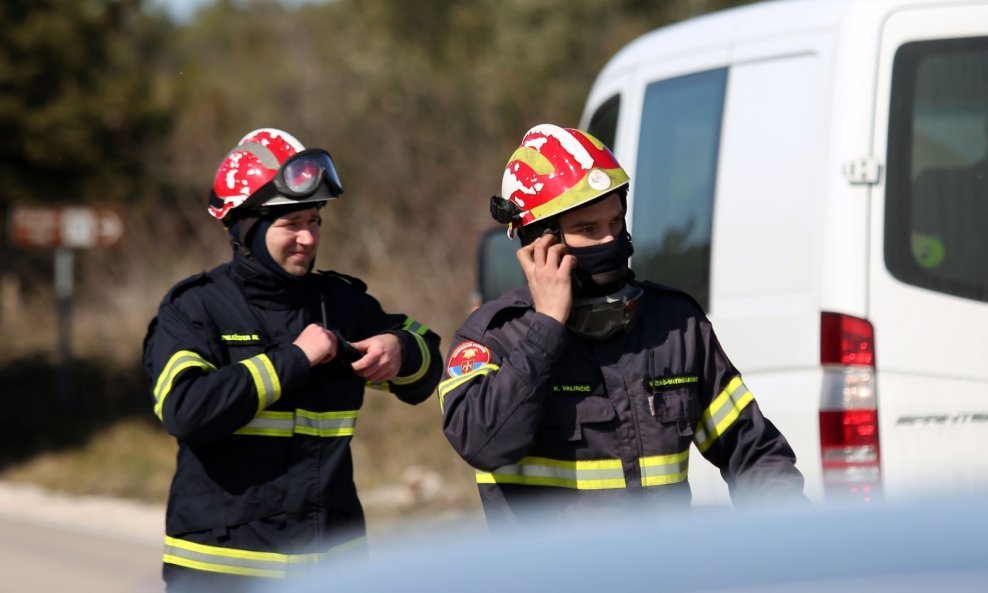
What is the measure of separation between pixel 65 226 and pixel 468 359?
1270 centimetres

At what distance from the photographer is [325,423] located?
3.96 meters

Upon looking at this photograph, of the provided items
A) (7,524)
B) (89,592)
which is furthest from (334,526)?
(7,524)

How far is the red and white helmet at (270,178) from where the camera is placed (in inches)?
157

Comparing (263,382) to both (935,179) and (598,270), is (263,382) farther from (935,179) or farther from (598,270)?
(935,179)

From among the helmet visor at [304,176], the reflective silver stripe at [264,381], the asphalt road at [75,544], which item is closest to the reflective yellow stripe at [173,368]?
the reflective silver stripe at [264,381]

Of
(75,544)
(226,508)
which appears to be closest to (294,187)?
(226,508)

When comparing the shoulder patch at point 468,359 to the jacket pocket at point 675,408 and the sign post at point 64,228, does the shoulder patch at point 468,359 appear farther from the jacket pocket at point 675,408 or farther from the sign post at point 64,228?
the sign post at point 64,228

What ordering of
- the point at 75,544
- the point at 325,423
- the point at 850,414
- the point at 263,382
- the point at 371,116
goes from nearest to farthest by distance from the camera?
the point at 263,382 → the point at 325,423 → the point at 850,414 → the point at 75,544 → the point at 371,116

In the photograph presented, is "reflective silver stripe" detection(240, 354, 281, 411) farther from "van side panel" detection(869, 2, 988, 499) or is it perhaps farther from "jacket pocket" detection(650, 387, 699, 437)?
"van side panel" detection(869, 2, 988, 499)

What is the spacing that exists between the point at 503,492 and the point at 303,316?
108 cm

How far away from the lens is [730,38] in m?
5.12

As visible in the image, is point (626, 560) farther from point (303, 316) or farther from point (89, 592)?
point (89, 592)

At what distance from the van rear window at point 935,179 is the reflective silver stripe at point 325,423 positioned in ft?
5.46

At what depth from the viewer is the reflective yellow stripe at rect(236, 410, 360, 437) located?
12.7ft
